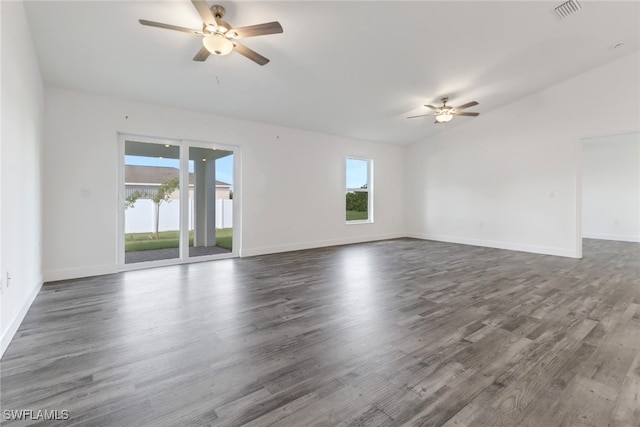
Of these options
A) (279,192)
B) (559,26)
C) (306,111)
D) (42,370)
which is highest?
(559,26)

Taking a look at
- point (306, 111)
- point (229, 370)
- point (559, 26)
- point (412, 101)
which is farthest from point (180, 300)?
point (559, 26)

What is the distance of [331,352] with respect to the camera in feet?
6.73

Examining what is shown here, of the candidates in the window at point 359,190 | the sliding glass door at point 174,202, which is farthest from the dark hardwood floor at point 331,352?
the window at point 359,190

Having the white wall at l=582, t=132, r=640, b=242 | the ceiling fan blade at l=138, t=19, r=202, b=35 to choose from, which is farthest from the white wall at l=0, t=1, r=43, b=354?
the white wall at l=582, t=132, r=640, b=242

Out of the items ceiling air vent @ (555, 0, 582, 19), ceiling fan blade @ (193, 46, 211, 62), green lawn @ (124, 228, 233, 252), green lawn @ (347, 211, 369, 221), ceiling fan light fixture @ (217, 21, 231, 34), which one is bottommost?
green lawn @ (124, 228, 233, 252)

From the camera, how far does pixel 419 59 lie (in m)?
4.15

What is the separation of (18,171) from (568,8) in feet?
20.7

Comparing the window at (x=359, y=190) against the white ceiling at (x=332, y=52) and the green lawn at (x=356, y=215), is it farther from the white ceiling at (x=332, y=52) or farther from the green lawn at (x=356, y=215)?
the white ceiling at (x=332, y=52)

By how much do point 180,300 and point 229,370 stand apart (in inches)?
64.3

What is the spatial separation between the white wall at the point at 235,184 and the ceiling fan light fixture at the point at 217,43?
243 centimetres

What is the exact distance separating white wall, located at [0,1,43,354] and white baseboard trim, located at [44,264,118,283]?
1.46ft

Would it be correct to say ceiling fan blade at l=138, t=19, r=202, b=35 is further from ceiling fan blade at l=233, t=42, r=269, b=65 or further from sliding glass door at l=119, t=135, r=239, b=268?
sliding glass door at l=119, t=135, r=239, b=268

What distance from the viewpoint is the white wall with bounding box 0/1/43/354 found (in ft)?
7.06

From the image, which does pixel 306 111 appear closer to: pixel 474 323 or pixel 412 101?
pixel 412 101
